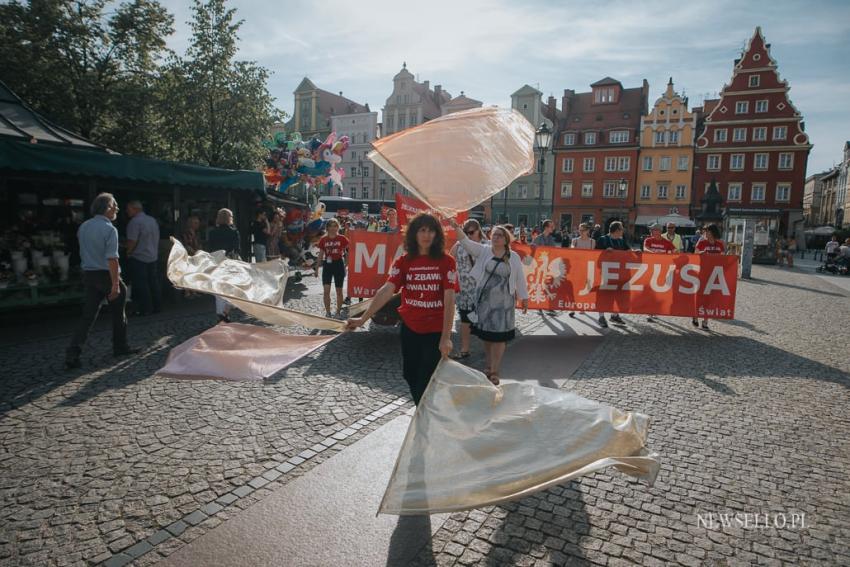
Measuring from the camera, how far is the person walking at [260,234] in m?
13.4

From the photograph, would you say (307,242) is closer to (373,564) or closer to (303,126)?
(373,564)

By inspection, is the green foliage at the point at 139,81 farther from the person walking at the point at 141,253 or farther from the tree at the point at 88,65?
the person walking at the point at 141,253

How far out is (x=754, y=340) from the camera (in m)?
8.85

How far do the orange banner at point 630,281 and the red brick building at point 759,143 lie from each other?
140 feet

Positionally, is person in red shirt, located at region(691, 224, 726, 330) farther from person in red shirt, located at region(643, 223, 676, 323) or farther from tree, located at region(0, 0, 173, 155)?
tree, located at region(0, 0, 173, 155)

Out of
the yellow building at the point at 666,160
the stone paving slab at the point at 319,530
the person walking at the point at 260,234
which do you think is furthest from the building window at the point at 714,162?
the stone paving slab at the point at 319,530

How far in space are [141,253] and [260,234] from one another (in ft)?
14.7

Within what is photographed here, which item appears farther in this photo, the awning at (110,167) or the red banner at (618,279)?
the red banner at (618,279)

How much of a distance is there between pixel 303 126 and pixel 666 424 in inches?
2919

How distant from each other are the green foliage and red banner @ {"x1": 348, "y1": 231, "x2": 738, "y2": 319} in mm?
18255

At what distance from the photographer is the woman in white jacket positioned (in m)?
5.80

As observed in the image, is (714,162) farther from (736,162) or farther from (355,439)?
(355,439)

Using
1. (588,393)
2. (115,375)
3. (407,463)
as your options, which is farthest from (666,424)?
(115,375)

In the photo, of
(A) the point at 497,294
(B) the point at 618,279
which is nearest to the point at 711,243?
(B) the point at 618,279
